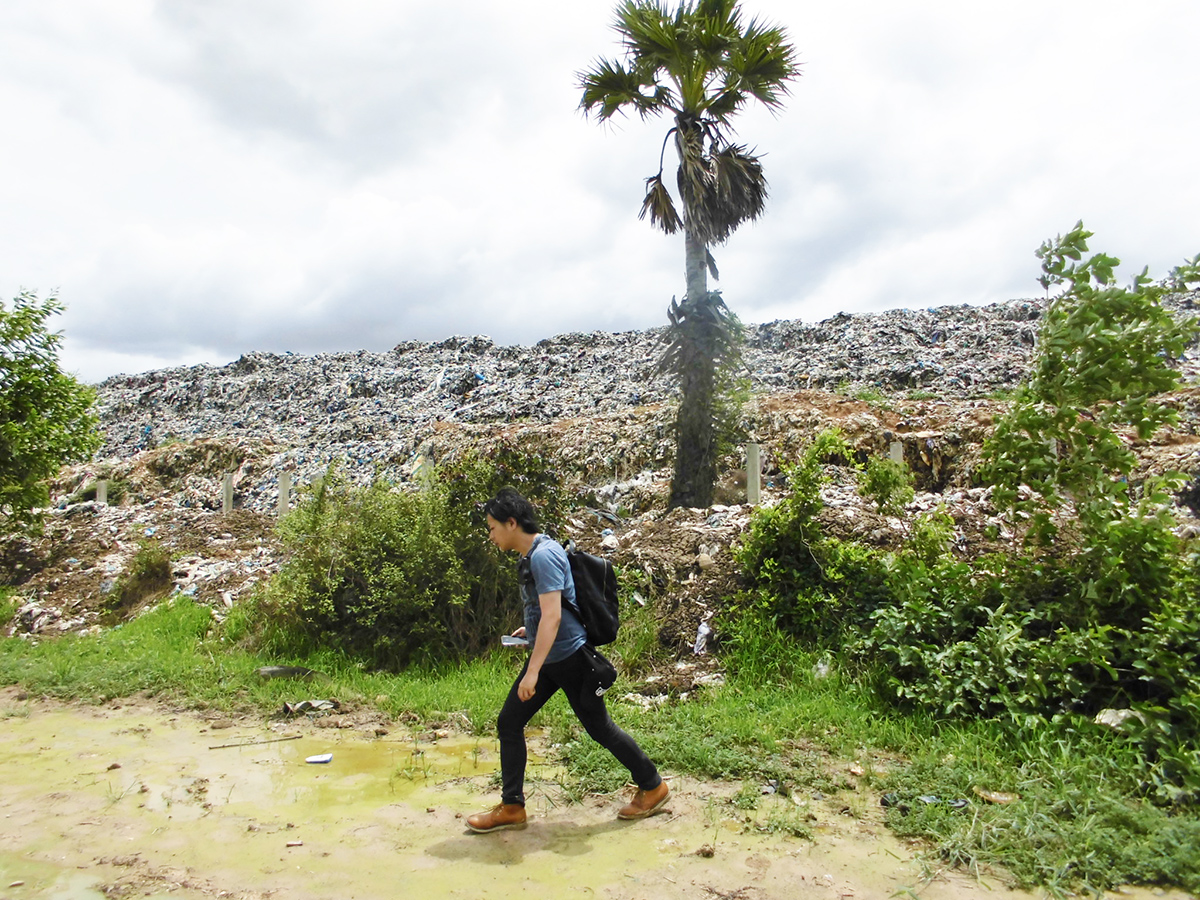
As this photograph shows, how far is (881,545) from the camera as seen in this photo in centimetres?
642

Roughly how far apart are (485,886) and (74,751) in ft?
11.1

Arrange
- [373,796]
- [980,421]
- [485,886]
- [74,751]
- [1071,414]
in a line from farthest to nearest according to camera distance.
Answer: [980,421], [74,751], [1071,414], [373,796], [485,886]

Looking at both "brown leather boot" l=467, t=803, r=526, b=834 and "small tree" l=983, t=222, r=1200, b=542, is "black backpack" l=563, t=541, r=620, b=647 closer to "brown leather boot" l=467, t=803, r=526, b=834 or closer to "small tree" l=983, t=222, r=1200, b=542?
"brown leather boot" l=467, t=803, r=526, b=834

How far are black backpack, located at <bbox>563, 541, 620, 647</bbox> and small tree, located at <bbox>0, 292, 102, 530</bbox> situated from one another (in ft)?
30.9

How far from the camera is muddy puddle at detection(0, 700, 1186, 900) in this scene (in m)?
2.98

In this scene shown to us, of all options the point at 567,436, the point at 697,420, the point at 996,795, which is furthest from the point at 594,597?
the point at 567,436

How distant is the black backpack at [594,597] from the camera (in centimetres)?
350

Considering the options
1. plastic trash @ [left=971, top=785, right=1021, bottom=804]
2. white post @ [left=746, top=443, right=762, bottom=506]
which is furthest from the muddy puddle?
white post @ [left=746, top=443, right=762, bottom=506]

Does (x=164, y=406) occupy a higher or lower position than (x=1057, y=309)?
higher

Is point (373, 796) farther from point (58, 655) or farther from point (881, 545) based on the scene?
point (58, 655)

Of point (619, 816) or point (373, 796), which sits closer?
point (619, 816)

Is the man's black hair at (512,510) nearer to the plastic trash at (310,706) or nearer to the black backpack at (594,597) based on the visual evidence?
the black backpack at (594,597)

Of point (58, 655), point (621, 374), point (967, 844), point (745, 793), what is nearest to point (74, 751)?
point (58, 655)

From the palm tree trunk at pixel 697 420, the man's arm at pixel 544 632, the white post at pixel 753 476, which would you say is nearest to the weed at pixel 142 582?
the palm tree trunk at pixel 697 420
